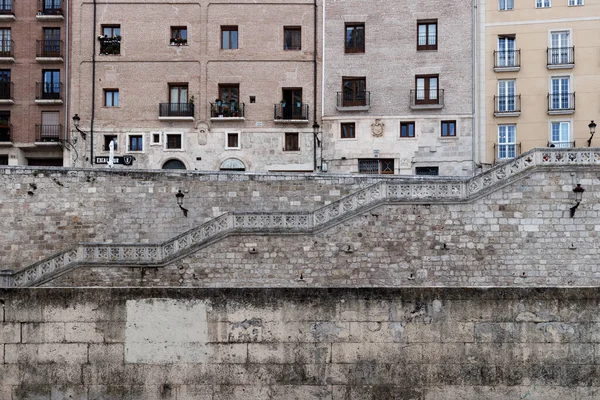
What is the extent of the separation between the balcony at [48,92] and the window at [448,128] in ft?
64.6

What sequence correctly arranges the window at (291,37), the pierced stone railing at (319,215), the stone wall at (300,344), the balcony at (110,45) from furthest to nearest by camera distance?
the balcony at (110,45)
the window at (291,37)
the pierced stone railing at (319,215)
the stone wall at (300,344)

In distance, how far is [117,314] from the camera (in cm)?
1380

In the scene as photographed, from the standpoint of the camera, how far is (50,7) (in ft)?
135

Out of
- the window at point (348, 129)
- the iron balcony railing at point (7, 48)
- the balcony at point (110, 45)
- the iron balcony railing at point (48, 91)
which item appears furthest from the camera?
the iron balcony railing at point (7, 48)

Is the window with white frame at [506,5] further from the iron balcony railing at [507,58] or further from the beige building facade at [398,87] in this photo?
the iron balcony railing at [507,58]

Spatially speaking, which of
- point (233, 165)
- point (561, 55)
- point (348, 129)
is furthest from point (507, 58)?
point (233, 165)

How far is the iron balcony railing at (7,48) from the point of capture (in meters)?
41.0

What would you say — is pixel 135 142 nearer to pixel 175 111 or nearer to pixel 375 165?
pixel 175 111

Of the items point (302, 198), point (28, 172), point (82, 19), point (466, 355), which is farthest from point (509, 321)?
point (82, 19)

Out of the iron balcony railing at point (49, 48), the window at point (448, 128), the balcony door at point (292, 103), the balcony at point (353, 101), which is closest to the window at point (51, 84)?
the iron balcony railing at point (49, 48)

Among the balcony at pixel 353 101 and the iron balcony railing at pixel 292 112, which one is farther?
the iron balcony railing at pixel 292 112

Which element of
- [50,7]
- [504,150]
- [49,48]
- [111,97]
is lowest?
[504,150]

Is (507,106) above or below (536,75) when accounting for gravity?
below

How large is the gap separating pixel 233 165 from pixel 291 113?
156 inches
